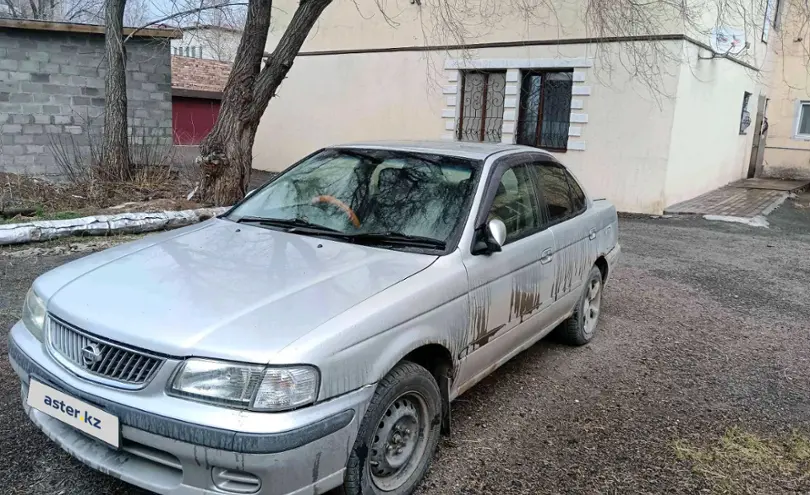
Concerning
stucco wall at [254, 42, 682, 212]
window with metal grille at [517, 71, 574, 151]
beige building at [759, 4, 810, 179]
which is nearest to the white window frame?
beige building at [759, 4, 810, 179]

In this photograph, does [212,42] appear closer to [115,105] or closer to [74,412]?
[115,105]

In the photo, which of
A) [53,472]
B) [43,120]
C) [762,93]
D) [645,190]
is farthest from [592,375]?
[762,93]

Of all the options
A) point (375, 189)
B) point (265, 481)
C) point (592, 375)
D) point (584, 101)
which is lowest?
point (592, 375)

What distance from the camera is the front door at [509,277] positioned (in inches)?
132

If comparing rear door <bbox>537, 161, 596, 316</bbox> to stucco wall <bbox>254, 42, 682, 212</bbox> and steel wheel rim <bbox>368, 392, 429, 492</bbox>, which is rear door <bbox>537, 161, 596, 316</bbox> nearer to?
steel wheel rim <bbox>368, 392, 429, 492</bbox>

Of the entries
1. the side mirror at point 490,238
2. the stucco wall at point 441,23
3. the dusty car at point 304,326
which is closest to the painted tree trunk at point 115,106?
the stucco wall at point 441,23

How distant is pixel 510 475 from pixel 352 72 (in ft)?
45.6

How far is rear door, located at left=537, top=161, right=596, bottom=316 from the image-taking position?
4312mm

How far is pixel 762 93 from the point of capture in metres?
17.9

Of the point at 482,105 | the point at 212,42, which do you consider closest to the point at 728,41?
the point at 482,105

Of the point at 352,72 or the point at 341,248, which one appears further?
the point at 352,72

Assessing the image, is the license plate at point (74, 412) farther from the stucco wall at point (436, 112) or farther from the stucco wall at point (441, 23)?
the stucco wall at point (436, 112)

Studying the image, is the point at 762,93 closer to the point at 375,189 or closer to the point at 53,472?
the point at 375,189

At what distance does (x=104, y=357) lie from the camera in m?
2.47
